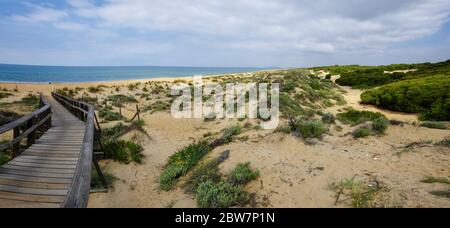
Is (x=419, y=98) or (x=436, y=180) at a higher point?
(x=419, y=98)

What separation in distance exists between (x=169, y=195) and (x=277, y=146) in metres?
3.89

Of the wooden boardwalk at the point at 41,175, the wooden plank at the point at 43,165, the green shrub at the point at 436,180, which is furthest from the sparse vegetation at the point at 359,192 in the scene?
the wooden plank at the point at 43,165

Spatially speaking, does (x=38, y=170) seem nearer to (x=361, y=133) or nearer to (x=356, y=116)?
(x=361, y=133)

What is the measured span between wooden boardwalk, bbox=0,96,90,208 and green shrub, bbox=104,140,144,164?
1.20m

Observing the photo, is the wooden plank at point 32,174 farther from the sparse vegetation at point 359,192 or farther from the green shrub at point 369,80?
the green shrub at point 369,80

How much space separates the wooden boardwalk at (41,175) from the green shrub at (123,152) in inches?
47.2

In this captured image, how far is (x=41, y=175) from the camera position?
6.08 metres

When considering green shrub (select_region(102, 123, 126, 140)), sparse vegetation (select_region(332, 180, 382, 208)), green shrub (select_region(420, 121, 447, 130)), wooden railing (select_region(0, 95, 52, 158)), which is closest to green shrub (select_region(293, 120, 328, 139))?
sparse vegetation (select_region(332, 180, 382, 208))

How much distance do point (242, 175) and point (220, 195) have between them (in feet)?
3.33

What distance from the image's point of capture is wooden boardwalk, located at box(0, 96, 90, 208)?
16.2 feet

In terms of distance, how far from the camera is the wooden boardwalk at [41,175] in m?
4.94

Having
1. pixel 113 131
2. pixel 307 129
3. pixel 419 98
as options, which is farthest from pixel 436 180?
pixel 419 98

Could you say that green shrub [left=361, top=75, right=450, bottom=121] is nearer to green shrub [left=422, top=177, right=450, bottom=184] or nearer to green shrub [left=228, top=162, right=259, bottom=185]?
green shrub [left=422, top=177, right=450, bottom=184]
